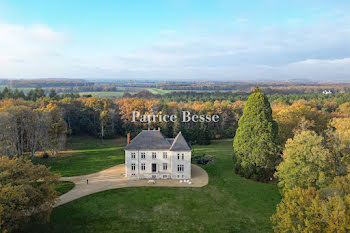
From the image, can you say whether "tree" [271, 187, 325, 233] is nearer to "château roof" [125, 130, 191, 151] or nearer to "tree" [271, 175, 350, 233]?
"tree" [271, 175, 350, 233]

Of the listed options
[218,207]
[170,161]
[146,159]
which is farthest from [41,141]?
[218,207]

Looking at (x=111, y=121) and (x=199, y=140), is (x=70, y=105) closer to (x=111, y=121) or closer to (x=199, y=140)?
(x=111, y=121)

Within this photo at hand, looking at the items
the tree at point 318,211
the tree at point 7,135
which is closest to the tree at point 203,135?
the tree at point 318,211

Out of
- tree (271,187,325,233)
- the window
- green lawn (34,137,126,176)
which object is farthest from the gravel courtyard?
tree (271,187,325,233)

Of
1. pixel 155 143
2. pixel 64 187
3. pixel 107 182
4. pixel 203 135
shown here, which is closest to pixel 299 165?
pixel 155 143

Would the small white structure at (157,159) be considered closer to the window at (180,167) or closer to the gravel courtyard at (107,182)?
the window at (180,167)
